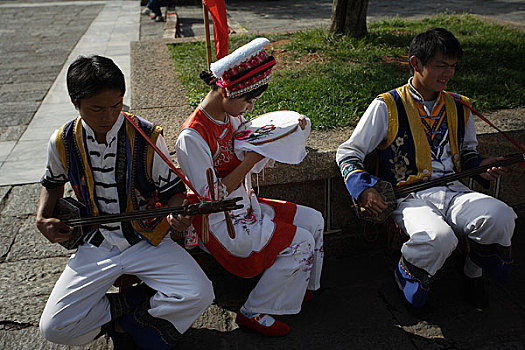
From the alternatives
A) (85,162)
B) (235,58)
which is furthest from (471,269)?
(85,162)

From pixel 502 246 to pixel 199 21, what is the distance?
11.4 meters

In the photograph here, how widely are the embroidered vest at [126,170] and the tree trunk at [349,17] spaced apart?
4243 millimetres

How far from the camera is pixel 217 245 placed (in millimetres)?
2574

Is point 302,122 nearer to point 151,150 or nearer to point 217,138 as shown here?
point 217,138

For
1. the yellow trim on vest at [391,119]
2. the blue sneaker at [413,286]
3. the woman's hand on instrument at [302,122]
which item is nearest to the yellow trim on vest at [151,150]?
the woman's hand on instrument at [302,122]

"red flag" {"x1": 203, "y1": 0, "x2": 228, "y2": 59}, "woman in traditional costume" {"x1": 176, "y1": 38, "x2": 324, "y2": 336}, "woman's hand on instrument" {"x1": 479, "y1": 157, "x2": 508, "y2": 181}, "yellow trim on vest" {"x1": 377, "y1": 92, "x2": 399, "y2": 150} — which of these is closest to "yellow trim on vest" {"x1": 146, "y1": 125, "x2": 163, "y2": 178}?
"woman in traditional costume" {"x1": 176, "y1": 38, "x2": 324, "y2": 336}

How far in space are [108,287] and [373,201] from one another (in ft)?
4.47

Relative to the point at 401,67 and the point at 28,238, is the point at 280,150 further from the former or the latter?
the point at 401,67

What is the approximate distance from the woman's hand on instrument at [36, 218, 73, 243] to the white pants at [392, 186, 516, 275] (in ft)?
5.40

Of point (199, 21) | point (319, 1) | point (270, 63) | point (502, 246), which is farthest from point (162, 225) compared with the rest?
point (319, 1)

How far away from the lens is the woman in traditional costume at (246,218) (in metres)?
2.39

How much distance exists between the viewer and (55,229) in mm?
2342

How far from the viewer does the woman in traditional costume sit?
2.39m

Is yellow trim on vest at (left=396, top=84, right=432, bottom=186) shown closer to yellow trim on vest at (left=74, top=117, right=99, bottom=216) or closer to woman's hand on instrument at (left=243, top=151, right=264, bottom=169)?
woman's hand on instrument at (left=243, top=151, right=264, bottom=169)
